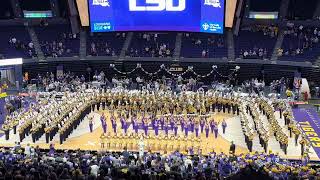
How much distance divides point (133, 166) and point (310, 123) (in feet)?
65.4

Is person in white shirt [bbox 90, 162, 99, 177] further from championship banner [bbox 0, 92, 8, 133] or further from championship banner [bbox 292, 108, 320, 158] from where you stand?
championship banner [bbox 0, 92, 8, 133]

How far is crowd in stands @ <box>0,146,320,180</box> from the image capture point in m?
22.0

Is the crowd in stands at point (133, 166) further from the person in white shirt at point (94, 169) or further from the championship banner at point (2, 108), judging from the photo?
the championship banner at point (2, 108)

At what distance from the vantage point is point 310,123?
40750 mm

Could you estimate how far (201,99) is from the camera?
42.1 meters

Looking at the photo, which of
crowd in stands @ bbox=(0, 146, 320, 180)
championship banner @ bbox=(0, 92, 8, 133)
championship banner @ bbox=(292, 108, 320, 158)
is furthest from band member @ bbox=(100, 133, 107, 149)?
championship banner @ bbox=(292, 108, 320, 158)

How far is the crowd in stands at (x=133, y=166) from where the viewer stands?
867 inches

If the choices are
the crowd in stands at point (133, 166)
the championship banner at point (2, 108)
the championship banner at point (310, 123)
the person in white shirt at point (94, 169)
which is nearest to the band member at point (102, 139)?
the crowd in stands at point (133, 166)

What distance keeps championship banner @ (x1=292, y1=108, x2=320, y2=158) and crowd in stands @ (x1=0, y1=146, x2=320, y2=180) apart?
6638 mm

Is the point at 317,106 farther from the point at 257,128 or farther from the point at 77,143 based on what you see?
the point at 77,143

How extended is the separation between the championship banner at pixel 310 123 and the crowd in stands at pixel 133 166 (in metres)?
6.64

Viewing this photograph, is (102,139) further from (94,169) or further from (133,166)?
(94,169)

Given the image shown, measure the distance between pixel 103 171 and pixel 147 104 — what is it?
18356mm


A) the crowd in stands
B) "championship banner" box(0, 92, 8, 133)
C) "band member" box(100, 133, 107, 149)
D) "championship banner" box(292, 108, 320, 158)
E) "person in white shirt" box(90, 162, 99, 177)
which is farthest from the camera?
"championship banner" box(0, 92, 8, 133)
